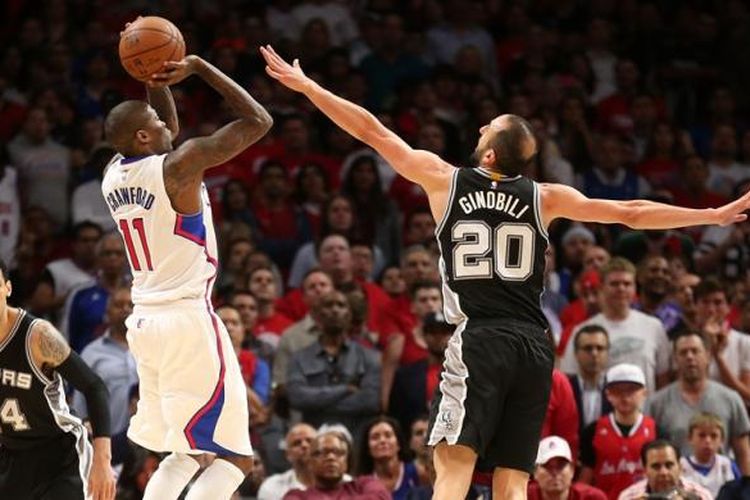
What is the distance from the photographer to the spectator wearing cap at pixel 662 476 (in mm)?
10180

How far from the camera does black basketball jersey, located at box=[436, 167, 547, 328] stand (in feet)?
24.9

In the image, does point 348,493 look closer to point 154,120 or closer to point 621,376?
point 621,376

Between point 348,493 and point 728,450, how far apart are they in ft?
9.33

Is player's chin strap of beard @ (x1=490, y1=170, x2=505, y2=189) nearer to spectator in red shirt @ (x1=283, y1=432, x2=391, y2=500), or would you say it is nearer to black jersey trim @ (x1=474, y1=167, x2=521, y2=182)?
A: black jersey trim @ (x1=474, y1=167, x2=521, y2=182)

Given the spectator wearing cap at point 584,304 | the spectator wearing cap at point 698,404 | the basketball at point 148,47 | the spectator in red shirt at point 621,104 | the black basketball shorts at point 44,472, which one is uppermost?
the spectator in red shirt at point 621,104

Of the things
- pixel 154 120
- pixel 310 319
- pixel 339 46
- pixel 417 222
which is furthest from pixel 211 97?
pixel 154 120

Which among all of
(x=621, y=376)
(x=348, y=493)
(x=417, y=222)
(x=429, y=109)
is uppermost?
(x=429, y=109)

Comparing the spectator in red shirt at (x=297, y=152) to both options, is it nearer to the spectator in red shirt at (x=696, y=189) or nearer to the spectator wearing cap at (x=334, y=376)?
→ the spectator wearing cap at (x=334, y=376)

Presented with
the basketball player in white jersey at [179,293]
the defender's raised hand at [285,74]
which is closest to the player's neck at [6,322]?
the basketball player in white jersey at [179,293]

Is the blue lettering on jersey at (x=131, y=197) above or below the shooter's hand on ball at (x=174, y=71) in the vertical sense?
below

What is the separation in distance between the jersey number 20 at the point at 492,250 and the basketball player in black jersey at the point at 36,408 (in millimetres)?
1870

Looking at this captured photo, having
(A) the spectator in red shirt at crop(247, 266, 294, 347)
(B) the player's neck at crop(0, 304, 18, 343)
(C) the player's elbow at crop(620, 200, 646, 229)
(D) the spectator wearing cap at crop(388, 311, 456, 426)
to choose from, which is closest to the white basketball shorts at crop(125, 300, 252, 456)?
(B) the player's neck at crop(0, 304, 18, 343)

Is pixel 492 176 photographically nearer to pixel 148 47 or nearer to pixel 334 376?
pixel 148 47

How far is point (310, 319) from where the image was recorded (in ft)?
40.0
